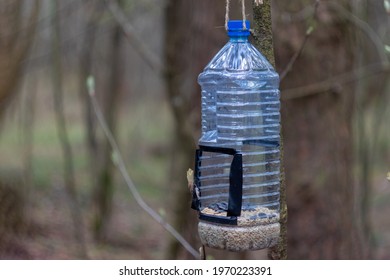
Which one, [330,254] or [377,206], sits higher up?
[330,254]

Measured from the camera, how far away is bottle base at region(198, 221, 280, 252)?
253 centimetres

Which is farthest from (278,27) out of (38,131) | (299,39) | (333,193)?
(38,131)

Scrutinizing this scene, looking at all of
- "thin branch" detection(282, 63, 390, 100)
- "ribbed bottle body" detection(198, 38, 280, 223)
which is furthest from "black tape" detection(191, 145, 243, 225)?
"thin branch" detection(282, 63, 390, 100)

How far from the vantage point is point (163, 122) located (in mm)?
19641

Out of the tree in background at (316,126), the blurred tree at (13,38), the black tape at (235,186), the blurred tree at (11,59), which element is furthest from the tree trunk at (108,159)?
the black tape at (235,186)

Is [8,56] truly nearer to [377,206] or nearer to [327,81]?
[327,81]

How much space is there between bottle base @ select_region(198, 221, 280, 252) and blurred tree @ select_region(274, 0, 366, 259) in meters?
2.09

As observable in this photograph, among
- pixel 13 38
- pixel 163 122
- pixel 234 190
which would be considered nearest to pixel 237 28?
pixel 234 190

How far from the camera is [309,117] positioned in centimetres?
467

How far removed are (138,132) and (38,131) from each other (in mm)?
2489

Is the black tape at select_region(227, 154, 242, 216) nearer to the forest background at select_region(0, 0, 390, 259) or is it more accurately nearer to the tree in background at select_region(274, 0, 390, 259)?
the forest background at select_region(0, 0, 390, 259)

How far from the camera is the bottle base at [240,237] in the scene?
253 cm

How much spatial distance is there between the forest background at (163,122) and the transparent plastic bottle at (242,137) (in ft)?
0.63

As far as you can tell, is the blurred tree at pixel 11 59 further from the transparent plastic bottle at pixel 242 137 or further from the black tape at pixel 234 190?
the black tape at pixel 234 190
